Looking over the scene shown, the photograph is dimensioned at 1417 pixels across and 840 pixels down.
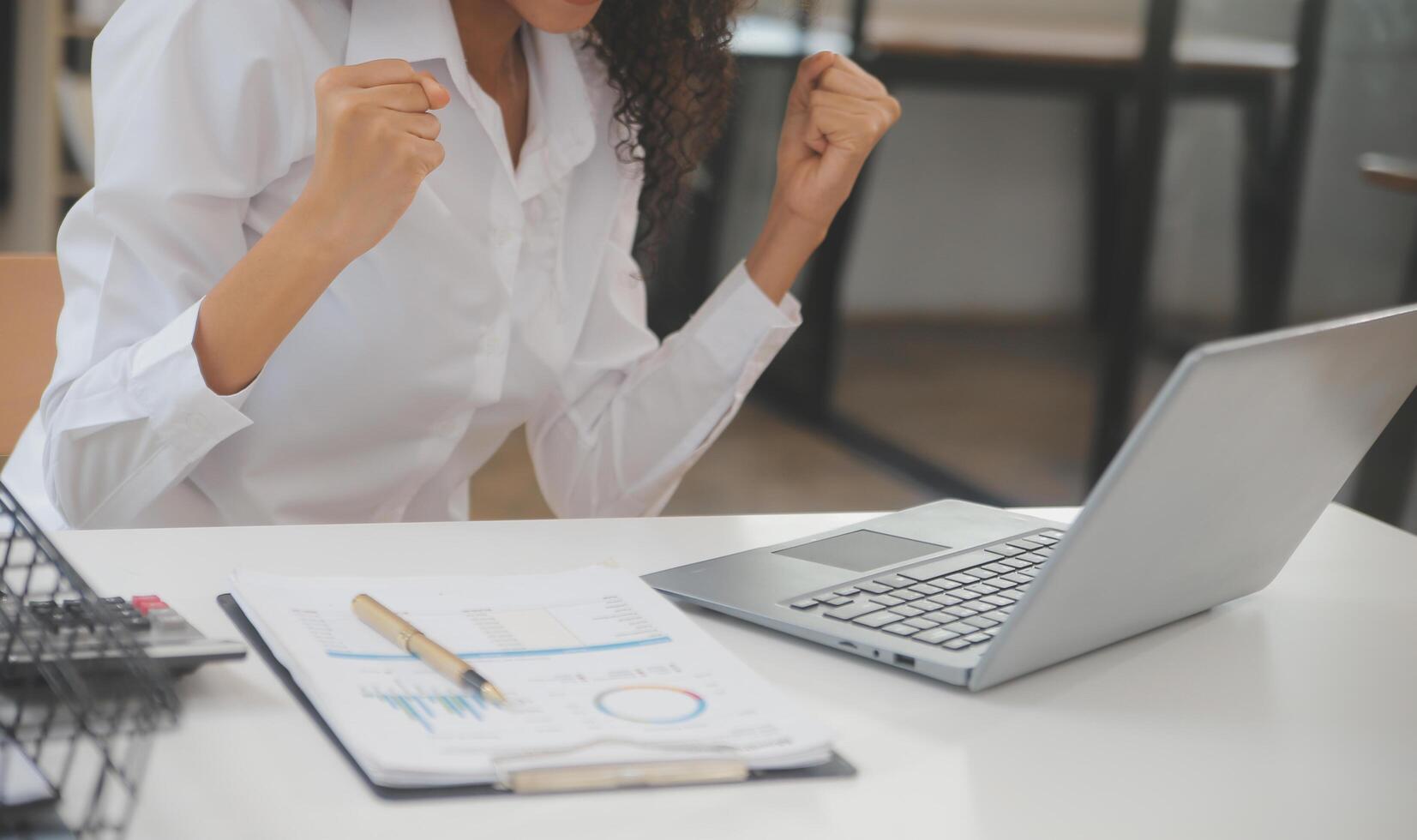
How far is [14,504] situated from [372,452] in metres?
0.63

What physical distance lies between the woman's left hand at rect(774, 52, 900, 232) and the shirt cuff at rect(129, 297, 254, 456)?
495mm

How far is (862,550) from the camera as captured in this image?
0.86 metres

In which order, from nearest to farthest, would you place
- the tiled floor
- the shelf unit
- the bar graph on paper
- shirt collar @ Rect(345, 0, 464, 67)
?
the bar graph on paper, shirt collar @ Rect(345, 0, 464, 67), the tiled floor, the shelf unit

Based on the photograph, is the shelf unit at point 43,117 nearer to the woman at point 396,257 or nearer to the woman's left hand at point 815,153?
the woman at point 396,257

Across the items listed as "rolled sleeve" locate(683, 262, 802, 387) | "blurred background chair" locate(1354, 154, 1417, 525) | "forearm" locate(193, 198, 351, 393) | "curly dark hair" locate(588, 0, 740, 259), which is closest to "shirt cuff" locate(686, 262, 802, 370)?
"rolled sleeve" locate(683, 262, 802, 387)

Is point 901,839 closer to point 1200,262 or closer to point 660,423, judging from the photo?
point 660,423

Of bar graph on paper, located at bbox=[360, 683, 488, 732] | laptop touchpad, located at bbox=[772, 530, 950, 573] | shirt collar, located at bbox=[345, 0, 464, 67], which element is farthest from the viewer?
shirt collar, located at bbox=[345, 0, 464, 67]

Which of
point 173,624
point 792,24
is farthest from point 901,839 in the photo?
point 792,24

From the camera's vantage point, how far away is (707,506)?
3.01 meters

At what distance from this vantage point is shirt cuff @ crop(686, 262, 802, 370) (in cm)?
123

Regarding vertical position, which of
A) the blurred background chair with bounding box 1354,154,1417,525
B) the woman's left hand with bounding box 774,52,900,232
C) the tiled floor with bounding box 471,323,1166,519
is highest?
the woman's left hand with bounding box 774,52,900,232

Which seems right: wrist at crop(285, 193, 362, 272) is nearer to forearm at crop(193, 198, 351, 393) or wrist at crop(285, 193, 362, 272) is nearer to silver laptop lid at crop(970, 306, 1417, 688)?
forearm at crop(193, 198, 351, 393)

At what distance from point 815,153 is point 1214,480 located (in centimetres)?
62

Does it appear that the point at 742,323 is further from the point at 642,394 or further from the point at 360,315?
the point at 360,315
